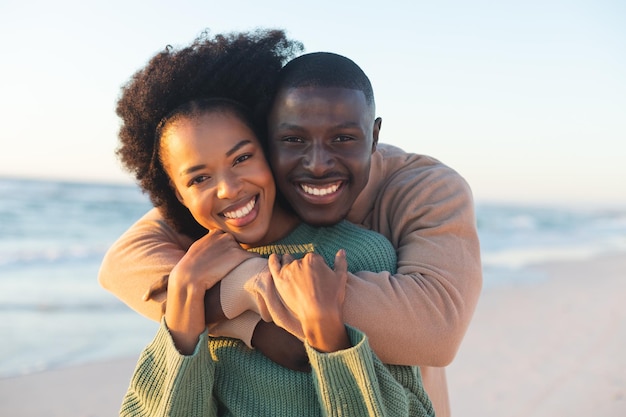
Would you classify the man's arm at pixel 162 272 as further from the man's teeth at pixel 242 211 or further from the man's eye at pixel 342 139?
the man's eye at pixel 342 139

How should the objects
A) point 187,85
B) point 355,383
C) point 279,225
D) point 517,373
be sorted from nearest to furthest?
1. point 355,383
2. point 187,85
3. point 279,225
4. point 517,373

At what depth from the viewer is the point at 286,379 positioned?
1.94 metres

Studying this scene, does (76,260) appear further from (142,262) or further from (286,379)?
(286,379)

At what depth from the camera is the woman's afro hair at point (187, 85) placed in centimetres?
221

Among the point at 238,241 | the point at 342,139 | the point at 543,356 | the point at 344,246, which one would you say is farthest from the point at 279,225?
the point at 543,356

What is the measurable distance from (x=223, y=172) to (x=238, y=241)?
0.27 m

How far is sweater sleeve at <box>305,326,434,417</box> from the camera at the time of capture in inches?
66.9

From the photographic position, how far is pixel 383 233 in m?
2.29

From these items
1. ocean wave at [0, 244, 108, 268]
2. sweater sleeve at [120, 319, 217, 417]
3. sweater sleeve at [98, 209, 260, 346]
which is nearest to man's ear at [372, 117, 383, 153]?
sweater sleeve at [98, 209, 260, 346]

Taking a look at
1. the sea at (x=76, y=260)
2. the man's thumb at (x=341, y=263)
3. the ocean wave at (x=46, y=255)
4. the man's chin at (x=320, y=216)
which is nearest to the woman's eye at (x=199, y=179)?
the man's chin at (x=320, y=216)

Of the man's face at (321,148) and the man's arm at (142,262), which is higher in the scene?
the man's face at (321,148)

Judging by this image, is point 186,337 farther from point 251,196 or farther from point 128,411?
point 251,196

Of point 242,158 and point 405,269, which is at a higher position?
point 242,158

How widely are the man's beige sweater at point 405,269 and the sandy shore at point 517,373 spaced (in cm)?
256
